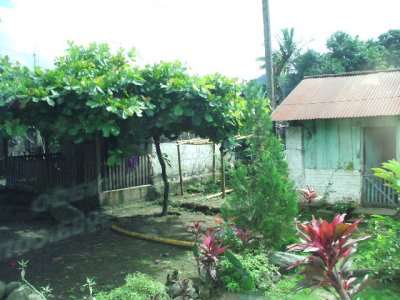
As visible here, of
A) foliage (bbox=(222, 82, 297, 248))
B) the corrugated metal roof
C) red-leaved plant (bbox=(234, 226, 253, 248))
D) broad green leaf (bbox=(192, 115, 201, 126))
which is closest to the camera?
red-leaved plant (bbox=(234, 226, 253, 248))

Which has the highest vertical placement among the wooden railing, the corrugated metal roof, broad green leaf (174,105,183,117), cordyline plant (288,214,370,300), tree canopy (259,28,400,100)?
tree canopy (259,28,400,100)

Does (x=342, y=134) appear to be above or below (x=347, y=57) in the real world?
A: below

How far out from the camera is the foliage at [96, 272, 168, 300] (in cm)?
465

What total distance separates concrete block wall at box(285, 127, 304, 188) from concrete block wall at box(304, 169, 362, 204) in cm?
20

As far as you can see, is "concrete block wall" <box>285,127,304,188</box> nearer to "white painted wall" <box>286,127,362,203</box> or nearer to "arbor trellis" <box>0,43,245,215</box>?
"white painted wall" <box>286,127,362,203</box>

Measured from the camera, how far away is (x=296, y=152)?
11469mm

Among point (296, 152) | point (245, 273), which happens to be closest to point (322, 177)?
point (296, 152)

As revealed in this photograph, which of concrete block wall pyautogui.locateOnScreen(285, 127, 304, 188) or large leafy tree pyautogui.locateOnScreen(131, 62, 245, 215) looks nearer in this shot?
large leafy tree pyautogui.locateOnScreen(131, 62, 245, 215)

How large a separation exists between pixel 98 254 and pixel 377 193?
7.38 meters

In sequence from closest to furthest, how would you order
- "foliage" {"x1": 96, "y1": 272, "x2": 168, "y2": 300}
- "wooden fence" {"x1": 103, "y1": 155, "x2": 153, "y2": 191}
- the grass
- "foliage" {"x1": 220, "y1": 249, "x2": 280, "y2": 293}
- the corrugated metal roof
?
"foliage" {"x1": 96, "y1": 272, "x2": 168, "y2": 300} → the grass → "foliage" {"x1": 220, "y1": 249, "x2": 280, "y2": 293} → the corrugated metal roof → "wooden fence" {"x1": 103, "y1": 155, "x2": 153, "y2": 191}

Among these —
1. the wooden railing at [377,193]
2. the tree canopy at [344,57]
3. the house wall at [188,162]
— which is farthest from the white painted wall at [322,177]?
the tree canopy at [344,57]

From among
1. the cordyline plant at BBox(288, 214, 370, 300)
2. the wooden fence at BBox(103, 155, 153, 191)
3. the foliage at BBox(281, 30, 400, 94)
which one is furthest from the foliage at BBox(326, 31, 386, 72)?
the cordyline plant at BBox(288, 214, 370, 300)

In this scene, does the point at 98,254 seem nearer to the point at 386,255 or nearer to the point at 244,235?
the point at 244,235

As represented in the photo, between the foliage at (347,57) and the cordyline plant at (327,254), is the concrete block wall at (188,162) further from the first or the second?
the foliage at (347,57)
